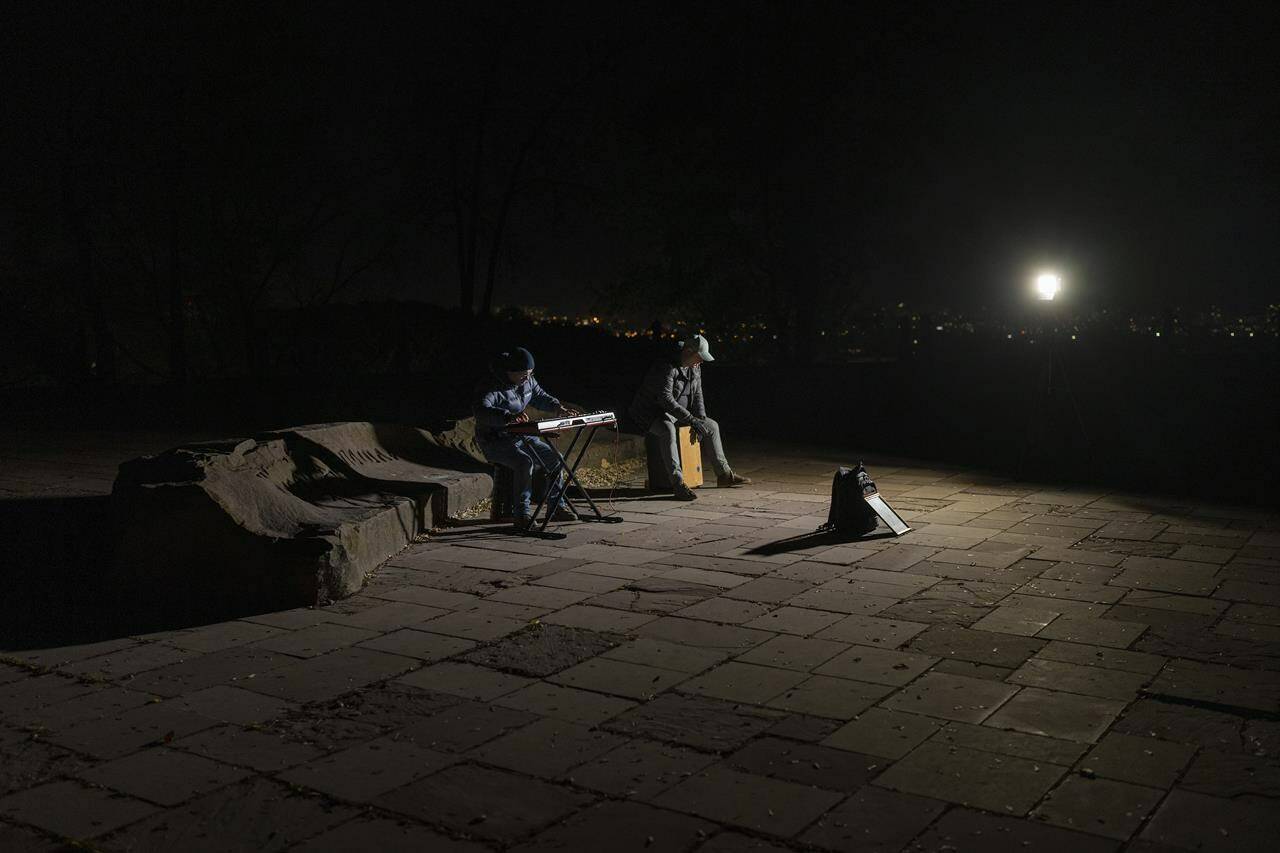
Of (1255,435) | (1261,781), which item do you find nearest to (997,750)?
(1261,781)

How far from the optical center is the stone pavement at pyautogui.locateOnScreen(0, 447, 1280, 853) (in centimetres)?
323

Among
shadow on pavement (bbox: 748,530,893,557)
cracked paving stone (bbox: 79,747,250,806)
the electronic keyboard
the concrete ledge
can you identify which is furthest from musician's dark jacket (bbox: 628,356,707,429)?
cracked paving stone (bbox: 79,747,250,806)

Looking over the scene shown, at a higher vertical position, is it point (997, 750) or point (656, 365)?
point (656, 365)

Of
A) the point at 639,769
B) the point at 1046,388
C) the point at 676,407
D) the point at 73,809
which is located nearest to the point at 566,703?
the point at 639,769

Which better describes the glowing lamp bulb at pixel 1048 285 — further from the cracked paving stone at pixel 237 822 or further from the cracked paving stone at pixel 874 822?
the cracked paving stone at pixel 237 822

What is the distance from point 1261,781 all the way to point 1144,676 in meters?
1.09

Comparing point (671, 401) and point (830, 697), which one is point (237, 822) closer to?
point (830, 697)

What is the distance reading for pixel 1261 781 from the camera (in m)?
3.48

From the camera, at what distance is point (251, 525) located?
5.93m

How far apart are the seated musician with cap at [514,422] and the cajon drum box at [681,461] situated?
1.50m

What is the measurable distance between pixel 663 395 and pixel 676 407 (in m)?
0.16

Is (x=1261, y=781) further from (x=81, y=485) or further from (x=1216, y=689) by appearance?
(x=81, y=485)

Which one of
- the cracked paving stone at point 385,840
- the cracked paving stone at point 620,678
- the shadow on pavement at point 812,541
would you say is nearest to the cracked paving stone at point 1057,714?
the cracked paving stone at point 620,678

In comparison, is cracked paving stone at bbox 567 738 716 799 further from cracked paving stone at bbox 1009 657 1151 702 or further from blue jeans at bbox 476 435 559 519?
blue jeans at bbox 476 435 559 519
